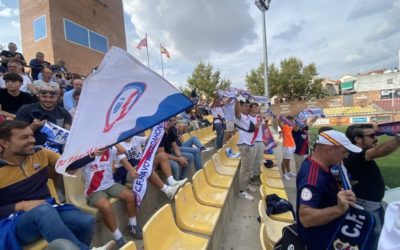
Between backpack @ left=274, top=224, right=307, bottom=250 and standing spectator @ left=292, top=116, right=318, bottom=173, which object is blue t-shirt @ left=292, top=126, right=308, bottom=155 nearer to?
standing spectator @ left=292, top=116, right=318, bottom=173

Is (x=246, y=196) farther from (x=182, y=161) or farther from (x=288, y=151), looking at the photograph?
(x=288, y=151)

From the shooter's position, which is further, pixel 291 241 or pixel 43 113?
pixel 43 113

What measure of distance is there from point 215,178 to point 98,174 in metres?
2.15

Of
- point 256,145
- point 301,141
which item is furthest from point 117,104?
point 301,141

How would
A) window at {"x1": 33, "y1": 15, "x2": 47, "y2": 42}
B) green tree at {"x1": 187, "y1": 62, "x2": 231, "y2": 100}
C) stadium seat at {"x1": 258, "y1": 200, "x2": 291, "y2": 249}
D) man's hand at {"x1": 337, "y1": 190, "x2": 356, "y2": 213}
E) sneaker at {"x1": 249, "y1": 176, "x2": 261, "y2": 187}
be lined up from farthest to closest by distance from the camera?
green tree at {"x1": 187, "y1": 62, "x2": 231, "y2": 100}, window at {"x1": 33, "y1": 15, "x2": 47, "y2": 42}, sneaker at {"x1": 249, "y1": 176, "x2": 261, "y2": 187}, stadium seat at {"x1": 258, "y1": 200, "x2": 291, "y2": 249}, man's hand at {"x1": 337, "y1": 190, "x2": 356, "y2": 213}

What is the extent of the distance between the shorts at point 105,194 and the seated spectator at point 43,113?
0.86m

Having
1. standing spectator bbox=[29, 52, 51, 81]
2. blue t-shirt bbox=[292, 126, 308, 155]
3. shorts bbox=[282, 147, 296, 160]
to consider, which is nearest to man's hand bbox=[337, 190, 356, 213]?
blue t-shirt bbox=[292, 126, 308, 155]

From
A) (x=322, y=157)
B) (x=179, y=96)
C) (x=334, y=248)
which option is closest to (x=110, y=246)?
(x=179, y=96)

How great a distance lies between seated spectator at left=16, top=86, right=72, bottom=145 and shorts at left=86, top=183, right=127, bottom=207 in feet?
2.83

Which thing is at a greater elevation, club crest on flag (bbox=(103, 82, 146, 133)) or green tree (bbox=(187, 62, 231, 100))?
green tree (bbox=(187, 62, 231, 100))

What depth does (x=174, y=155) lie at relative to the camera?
4773 millimetres

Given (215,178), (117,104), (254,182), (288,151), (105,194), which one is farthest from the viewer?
(288,151)

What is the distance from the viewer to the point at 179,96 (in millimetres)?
1734

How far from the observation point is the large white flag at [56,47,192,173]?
1411mm
